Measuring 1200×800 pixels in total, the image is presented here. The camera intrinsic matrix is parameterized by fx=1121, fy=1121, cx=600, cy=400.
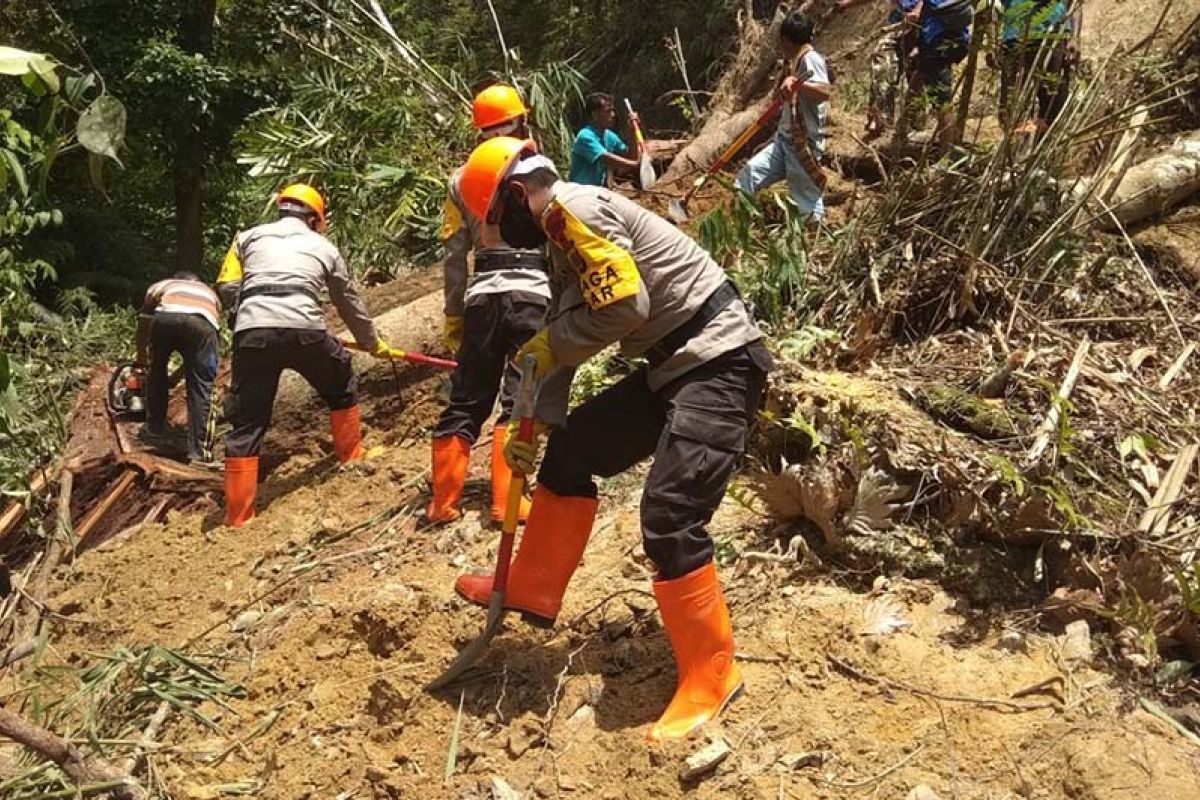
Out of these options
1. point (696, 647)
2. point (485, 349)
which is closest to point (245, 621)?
point (485, 349)


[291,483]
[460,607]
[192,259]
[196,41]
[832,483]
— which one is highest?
[196,41]

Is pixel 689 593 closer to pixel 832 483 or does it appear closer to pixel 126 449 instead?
pixel 832 483

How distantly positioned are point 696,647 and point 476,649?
28.0 inches

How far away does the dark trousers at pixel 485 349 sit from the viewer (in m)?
4.60

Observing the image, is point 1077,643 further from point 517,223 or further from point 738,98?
point 738,98

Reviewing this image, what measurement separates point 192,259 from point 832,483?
12160 mm

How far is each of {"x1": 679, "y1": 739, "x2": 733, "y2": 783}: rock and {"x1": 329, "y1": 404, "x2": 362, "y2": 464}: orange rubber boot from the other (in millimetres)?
3291

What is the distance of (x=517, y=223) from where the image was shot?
10.8ft

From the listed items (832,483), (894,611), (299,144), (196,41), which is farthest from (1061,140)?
(196,41)

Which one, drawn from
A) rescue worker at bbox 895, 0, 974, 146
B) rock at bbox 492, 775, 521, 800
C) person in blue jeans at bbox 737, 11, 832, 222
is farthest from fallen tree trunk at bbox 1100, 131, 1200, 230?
rock at bbox 492, 775, 521, 800

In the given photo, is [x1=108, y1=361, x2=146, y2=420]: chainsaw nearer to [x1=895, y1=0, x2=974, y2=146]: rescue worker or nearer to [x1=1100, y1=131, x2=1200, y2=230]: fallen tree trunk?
[x1=895, y1=0, x2=974, y2=146]: rescue worker

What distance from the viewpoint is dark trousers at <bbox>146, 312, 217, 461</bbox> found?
6254mm

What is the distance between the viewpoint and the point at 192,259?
1412 centimetres

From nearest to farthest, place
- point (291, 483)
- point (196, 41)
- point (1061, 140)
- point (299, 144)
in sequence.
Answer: point (1061, 140) → point (291, 483) → point (299, 144) → point (196, 41)
